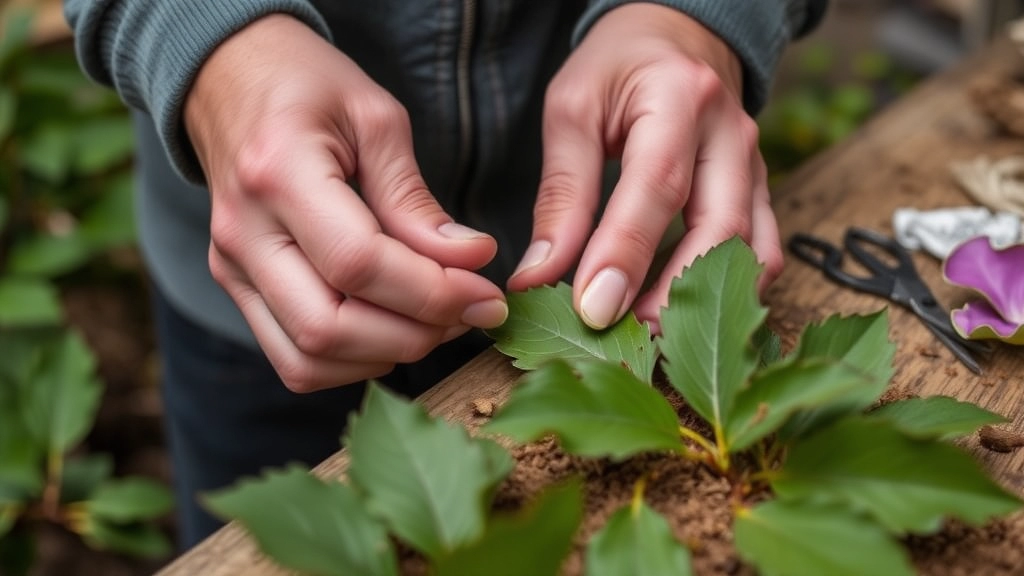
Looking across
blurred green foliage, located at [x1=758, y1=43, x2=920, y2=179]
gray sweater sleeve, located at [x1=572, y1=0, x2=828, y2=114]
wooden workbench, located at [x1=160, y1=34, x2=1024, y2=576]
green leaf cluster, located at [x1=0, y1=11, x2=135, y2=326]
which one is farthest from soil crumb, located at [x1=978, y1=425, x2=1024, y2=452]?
green leaf cluster, located at [x1=0, y1=11, x2=135, y2=326]

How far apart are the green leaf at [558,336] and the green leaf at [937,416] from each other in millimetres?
129

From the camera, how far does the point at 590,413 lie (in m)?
0.43

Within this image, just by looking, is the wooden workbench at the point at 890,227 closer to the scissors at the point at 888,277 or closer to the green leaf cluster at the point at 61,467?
the scissors at the point at 888,277

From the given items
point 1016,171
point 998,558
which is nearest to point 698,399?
point 998,558

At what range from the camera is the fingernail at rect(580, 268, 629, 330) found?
530 mm

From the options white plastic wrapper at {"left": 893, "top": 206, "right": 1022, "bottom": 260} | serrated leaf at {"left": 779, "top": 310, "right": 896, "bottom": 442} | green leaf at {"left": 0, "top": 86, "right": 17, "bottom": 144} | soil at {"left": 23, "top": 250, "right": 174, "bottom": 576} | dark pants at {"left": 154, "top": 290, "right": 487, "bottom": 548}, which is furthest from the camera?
soil at {"left": 23, "top": 250, "right": 174, "bottom": 576}

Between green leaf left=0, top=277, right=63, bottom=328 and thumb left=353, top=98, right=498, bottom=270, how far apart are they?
825mm

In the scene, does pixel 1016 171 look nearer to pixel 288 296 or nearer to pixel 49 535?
pixel 288 296

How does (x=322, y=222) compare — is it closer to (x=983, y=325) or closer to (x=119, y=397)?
(x=983, y=325)

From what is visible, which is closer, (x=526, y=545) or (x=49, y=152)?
(x=526, y=545)

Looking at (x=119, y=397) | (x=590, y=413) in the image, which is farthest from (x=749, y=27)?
(x=119, y=397)

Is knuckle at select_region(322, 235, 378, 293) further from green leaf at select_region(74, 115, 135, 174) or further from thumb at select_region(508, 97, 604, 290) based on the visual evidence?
green leaf at select_region(74, 115, 135, 174)

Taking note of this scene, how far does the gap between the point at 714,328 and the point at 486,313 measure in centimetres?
13

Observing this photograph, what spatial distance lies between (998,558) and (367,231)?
35 cm
